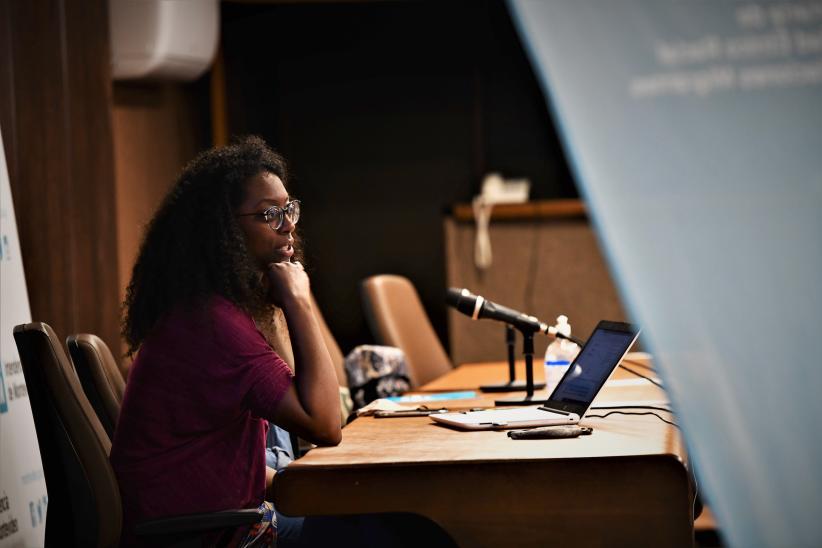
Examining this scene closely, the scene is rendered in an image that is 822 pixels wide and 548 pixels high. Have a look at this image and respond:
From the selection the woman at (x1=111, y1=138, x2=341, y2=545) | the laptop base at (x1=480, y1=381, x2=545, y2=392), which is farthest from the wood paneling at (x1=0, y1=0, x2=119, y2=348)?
the woman at (x1=111, y1=138, x2=341, y2=545)

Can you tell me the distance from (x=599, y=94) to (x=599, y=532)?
95 centimetres

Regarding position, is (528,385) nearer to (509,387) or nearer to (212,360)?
(509,387)

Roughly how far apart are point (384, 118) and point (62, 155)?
240 centimetres

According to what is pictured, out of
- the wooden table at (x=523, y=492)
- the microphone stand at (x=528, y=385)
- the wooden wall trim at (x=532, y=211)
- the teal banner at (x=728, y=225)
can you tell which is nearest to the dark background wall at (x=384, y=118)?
the wooden wall trim at (x=532, y=211)

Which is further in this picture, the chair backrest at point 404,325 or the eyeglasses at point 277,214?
the chair backrest at point 404,325

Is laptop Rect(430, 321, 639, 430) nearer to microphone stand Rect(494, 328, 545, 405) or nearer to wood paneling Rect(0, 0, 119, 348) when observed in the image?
microphone stand Rect(494, 328, 545, 405)

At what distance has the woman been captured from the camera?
6.32 ft

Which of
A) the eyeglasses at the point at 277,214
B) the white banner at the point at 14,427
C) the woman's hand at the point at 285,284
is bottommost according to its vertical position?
the white banner at the point at 14,427

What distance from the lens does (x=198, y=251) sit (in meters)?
2.06

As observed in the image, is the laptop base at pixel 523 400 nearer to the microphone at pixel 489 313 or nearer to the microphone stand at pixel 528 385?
the microphone stand at pixel 528 385

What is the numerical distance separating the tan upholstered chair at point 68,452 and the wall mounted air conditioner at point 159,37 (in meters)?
2.59

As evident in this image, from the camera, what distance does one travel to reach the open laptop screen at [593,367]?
225 cm

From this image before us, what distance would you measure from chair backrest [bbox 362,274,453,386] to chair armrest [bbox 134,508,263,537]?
2026 millimetres

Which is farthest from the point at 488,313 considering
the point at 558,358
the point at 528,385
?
the point at 558,358
